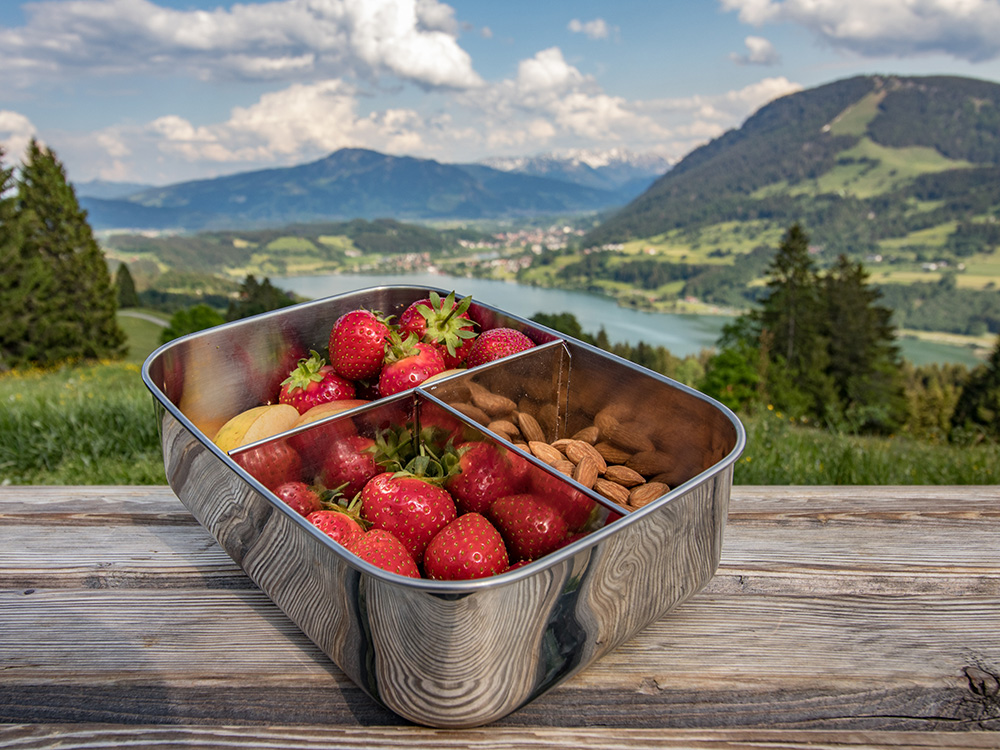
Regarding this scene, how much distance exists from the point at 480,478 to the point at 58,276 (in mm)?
37161

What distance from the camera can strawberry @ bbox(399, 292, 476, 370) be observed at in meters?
1.23

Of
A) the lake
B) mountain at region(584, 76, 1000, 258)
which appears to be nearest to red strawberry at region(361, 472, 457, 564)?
the lake

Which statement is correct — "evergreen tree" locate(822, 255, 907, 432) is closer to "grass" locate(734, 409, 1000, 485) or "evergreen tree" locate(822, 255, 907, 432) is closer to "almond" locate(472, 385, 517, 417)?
"grass" locate(734, 409, 1000, 485)

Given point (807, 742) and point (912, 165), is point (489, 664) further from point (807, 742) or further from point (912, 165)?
point (912, 165)

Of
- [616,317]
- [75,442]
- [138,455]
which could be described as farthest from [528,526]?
[616,317]

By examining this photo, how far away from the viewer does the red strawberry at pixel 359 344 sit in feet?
3.89

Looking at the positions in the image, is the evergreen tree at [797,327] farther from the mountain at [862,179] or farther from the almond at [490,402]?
the mountain at [862,179]

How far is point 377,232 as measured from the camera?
409 feet

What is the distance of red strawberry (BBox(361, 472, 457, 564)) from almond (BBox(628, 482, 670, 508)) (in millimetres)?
240

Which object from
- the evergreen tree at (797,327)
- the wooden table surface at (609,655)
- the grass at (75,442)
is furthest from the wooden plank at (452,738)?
the evergreen tree at (797,327)

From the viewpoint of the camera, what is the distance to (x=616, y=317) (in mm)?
78688

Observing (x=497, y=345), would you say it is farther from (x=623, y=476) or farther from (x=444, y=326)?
(x=623, y=476)

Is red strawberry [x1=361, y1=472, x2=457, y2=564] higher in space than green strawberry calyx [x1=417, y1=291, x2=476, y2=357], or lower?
lower

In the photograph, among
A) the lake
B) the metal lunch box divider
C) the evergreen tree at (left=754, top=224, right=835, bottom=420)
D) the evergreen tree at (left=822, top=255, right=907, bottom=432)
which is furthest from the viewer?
the lake
